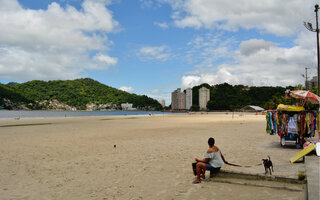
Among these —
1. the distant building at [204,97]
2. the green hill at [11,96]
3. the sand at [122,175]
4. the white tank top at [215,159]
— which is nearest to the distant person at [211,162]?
the white tank top at [215,159]

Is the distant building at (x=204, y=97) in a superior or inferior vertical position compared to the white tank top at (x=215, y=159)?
superior

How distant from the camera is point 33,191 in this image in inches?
210

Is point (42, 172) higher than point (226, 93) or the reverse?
the reverse

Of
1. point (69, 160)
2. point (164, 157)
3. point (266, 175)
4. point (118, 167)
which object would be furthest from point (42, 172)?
point (266, 175)

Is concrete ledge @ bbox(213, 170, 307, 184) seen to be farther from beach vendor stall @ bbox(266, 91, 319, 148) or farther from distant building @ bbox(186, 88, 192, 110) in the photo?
distant building @ bbox(186, 88, 192, 110)

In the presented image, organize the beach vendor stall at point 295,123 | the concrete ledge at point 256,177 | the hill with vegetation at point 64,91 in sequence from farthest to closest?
1. the hill with vegetation at point 64,91
2. the beach vendor stall at point 295,123
3. the concrete ledge at point 256,177

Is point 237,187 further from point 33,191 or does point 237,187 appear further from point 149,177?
point 33,191

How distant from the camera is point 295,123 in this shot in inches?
395

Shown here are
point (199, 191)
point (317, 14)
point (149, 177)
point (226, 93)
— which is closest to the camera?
point (199, 191)

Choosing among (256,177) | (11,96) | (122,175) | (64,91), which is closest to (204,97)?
(64,91)

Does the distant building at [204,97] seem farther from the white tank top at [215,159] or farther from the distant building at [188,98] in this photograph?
the white tank top at [215,159]

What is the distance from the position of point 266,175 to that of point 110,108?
18864cm

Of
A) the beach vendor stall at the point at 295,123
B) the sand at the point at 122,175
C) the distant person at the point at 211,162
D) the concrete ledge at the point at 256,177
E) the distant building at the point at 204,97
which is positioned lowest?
the sand at the point at 122,175

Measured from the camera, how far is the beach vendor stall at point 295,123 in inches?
386
